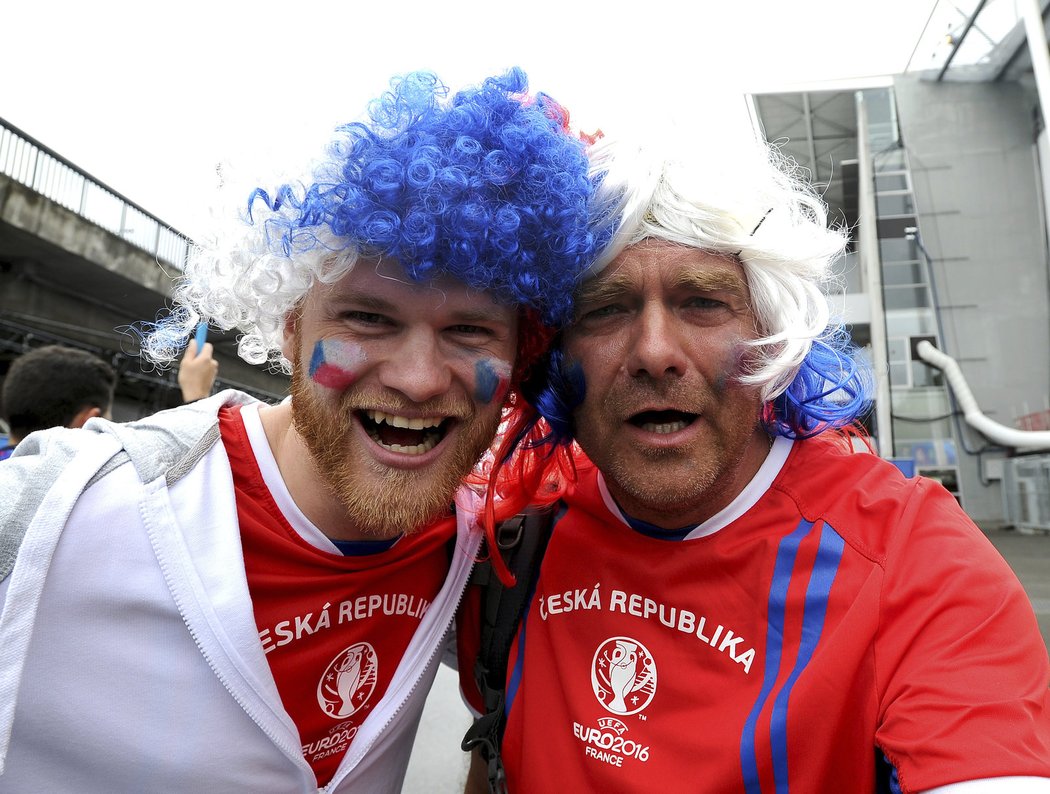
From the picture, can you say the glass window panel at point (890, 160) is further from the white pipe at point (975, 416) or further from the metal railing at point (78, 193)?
the metal railing at point (78, 193)

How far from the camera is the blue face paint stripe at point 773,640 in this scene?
1379mm

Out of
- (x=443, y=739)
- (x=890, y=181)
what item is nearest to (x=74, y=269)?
(x=443, y=739)

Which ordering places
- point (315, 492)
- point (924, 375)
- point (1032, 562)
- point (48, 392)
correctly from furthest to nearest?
1. point (924, 375)
2. point (1032, 562)
3. point (48, 392)
4. point (315, 492)

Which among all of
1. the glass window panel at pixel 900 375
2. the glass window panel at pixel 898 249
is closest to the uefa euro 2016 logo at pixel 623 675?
the glass window panel at pixel 900 375

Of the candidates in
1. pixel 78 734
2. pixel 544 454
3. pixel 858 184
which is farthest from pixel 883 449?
pixel 78 734

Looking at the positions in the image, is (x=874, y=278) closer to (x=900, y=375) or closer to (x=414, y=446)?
(x=900, y=375)

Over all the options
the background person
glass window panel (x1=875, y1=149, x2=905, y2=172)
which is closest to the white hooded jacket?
the background person

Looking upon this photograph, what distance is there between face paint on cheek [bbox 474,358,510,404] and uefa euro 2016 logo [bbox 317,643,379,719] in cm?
72

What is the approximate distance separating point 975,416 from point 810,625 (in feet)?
34.5

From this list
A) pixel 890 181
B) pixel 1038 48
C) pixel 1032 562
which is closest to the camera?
pixel 1032 562

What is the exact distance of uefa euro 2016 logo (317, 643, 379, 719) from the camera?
5.60 feet

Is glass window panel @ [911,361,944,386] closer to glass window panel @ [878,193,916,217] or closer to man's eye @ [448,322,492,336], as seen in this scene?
glass window panel @ [878,193,916,217]

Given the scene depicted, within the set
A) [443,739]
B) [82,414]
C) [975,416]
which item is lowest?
[443,739]

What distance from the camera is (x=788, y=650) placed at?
1.45 metres
